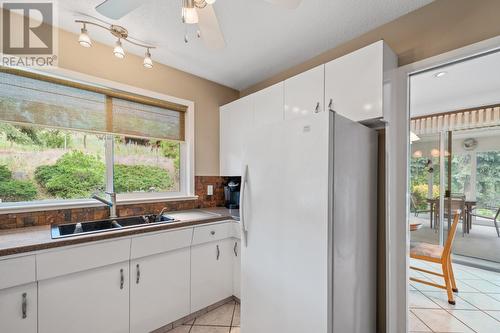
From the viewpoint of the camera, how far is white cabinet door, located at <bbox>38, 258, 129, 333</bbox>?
134 centimetres

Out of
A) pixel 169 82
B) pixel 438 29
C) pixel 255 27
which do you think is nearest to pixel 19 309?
pixel 169 82

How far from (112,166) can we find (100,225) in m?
0.58

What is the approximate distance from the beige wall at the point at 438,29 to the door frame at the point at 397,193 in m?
0.11

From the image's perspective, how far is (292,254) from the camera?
1342 mm

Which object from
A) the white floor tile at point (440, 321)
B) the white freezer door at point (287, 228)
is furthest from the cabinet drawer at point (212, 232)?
the white floor tile at point (440, 321)

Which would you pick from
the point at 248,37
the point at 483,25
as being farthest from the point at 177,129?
the point at 483,25

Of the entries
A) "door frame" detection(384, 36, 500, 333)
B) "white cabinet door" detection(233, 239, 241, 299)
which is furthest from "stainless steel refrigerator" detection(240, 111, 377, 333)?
"white cabinet door" detection(233, 239, 241, 299)

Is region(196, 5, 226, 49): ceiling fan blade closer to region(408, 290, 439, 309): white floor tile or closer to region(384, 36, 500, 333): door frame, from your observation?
region(384, 36, 500, 333): door frame

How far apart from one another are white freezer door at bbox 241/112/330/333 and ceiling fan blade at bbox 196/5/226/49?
2.15ft

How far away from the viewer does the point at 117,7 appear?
1213mm

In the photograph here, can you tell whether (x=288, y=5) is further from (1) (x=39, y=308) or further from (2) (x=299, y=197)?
(1) (x=39, y=308)

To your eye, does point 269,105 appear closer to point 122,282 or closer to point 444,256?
point 122,282

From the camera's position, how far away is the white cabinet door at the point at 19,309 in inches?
47.7

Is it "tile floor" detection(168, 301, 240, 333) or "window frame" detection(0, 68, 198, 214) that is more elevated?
"window frame" detection(0, 68, 198, 214)
